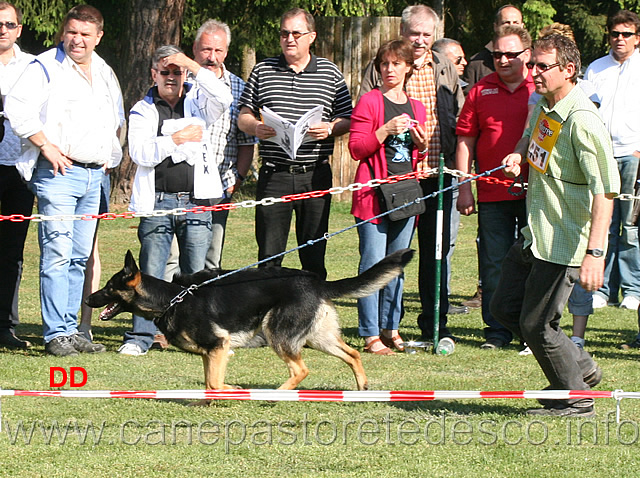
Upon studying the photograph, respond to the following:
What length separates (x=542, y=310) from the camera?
17.6 feet

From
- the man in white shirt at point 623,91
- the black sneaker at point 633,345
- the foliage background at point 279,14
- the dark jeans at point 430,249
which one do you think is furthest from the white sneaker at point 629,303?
the foliage background at point 279,14

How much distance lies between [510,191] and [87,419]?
145 inches

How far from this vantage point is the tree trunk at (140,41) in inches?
600

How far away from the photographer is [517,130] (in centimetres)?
750

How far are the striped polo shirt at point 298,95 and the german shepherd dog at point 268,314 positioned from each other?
1529 millimetres

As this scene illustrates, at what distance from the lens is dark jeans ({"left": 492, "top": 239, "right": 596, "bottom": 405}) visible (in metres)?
5.34

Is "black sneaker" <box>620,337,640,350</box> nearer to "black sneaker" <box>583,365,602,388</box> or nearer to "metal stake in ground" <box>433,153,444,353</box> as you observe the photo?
"metal stake in ground" <box>433,153,444,353</box>

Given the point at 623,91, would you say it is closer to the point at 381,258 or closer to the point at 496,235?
the point at 496,235

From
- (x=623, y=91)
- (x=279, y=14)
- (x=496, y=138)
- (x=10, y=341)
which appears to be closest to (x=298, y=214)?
(x=496, y=138)

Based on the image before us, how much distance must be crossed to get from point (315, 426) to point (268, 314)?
1.00 m

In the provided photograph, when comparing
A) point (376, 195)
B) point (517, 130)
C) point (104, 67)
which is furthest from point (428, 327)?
point (104, 67)

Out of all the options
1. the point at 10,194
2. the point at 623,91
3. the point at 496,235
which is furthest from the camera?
the point at 623,91

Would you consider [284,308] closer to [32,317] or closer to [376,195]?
[376,195]

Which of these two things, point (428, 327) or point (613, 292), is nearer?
point (428, 327)
